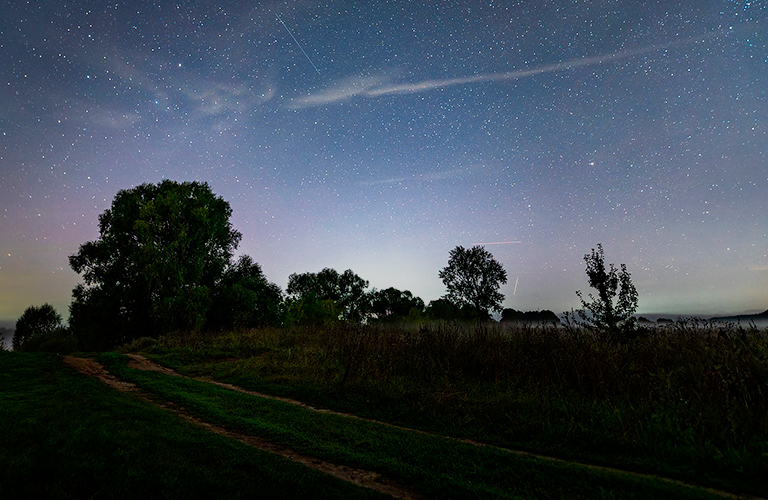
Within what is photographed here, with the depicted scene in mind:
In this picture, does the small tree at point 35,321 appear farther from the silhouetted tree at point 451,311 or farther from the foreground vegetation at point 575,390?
the foreground vegetation at point 575,390

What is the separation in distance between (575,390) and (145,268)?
30652mm

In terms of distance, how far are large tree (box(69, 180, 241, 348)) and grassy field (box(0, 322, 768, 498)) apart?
18.5 metres

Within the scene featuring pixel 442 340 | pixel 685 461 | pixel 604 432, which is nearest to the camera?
pixel 685 461

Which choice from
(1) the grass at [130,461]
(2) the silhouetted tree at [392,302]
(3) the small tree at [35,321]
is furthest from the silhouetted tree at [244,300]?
(3) the small tree at [35,321]

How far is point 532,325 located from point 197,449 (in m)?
8.87

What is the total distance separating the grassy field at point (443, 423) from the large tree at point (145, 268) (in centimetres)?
1854

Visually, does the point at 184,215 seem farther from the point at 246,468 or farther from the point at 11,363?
the point at 246,468

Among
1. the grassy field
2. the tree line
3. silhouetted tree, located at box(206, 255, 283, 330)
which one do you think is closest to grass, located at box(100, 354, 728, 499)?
the grassy field

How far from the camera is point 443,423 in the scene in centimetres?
636

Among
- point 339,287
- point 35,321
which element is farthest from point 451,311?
point 35,321

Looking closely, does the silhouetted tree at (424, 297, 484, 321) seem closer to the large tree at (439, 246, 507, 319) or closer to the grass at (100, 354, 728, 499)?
the large tree at (439, 246, 507, 319)

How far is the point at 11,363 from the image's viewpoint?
40.0 ft

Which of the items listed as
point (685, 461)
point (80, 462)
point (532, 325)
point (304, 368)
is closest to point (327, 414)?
point (80, 462)

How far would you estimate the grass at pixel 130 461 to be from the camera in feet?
11.7
